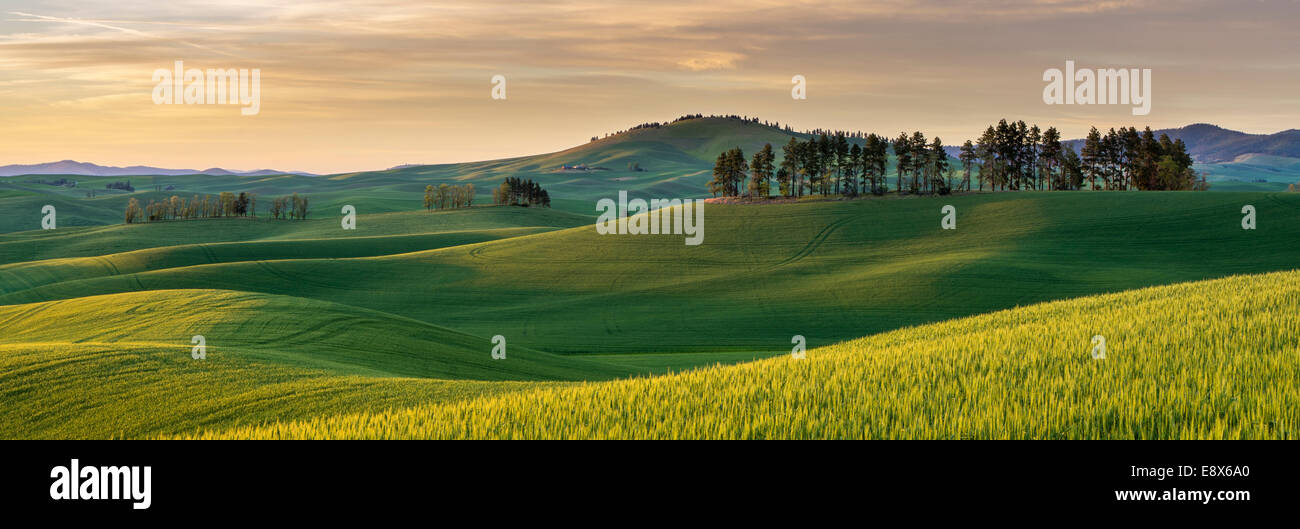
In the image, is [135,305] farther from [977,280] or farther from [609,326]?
[977,280]

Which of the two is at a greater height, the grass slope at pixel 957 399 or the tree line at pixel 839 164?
the tree line at pixel 839 164

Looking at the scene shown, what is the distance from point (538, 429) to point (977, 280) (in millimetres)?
55338

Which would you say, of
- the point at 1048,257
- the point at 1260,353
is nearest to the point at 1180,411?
the point at 1260,353

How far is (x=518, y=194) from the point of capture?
169000mm

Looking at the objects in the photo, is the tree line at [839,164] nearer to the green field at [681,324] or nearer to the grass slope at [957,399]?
the green field at [681,324]

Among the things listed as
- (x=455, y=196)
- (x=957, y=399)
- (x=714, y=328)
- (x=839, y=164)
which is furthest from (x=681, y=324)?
(x=455, y=196)

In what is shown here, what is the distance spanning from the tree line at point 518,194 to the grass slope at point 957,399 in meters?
157

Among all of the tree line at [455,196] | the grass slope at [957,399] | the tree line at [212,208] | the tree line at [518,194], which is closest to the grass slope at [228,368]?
the grass slope at [957,399]

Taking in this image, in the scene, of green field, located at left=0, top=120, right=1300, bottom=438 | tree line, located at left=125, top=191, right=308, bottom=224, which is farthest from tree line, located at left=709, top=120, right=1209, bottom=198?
tree line, located at left=125, top=191, right=308, bottom=224

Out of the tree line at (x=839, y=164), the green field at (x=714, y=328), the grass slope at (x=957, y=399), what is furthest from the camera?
the tree line at (x=839, y=164)

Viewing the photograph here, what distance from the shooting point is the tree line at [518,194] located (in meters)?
166

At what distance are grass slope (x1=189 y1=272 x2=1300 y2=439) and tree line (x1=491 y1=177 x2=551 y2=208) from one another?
6186 inches

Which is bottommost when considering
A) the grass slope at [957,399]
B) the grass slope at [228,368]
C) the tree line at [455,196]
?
the grass slope at [228,368]
